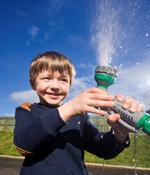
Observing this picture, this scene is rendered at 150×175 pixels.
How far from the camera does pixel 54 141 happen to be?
224 cm

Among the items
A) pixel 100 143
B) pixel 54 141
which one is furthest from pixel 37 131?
pixel 100 143

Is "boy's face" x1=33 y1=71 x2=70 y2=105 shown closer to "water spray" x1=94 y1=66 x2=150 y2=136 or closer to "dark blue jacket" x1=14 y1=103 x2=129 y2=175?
"dark blue jacket" x1=14 y1=103 x2=129 y2=175

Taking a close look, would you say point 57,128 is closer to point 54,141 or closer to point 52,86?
point 54,141

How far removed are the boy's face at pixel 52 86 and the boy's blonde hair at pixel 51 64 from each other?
48 millimetres

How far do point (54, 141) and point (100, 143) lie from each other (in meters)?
0.52

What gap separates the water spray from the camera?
5.45ft

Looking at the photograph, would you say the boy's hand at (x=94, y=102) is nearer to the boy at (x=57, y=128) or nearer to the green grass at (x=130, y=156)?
the boy at (x=57, y=128)

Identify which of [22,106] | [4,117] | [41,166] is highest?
[4,117]

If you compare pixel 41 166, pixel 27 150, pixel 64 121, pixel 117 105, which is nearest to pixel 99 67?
pixel 117 105

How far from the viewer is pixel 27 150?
1.94 metres

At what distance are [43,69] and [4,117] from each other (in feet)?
74.1

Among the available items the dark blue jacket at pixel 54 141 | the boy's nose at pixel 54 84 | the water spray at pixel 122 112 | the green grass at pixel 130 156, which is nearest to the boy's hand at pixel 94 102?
the water spray at pixel 122 112

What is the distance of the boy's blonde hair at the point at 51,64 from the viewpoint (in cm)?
243

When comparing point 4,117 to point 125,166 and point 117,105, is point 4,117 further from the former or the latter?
point 117,105
